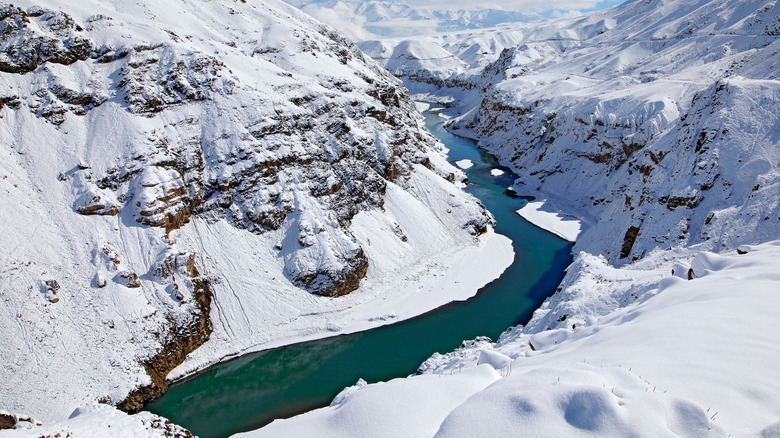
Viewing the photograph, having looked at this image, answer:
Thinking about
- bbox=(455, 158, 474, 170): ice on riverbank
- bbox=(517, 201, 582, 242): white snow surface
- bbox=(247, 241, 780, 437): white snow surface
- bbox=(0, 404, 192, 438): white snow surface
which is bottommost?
bbox=(455, 158, 474, 170): ice on riverbank

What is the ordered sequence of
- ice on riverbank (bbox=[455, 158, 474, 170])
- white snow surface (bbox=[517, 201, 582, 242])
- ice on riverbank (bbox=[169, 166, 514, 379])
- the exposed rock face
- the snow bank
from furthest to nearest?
ice on riverbank (bbox=[455, 158, 474, 170]) → white snow surface (bbox=[517, 201, 582, 242]) → ice on riverbank (bbox=[169, 166, 514, 379]) → the exposed rock face → the snow bank

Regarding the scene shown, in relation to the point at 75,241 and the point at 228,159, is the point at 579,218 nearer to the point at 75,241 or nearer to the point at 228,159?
the point at 228,159

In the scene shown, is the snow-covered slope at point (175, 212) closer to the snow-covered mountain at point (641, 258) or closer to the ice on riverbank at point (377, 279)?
the ice on riverbank at point (377, 279)

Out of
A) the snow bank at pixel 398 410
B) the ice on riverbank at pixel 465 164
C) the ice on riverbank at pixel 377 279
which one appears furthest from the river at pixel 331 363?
the ice on riverbank at pixel 465 164

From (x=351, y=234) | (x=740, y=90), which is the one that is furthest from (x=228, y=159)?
(x=740, y=90)

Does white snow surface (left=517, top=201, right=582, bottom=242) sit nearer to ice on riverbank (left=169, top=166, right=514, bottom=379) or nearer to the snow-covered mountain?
the snow-covered mountain

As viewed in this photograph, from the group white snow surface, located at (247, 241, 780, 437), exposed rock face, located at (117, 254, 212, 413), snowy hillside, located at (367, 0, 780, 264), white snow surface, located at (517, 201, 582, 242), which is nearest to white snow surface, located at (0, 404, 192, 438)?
white snow surface, located at (247, 241, 780, 437)
